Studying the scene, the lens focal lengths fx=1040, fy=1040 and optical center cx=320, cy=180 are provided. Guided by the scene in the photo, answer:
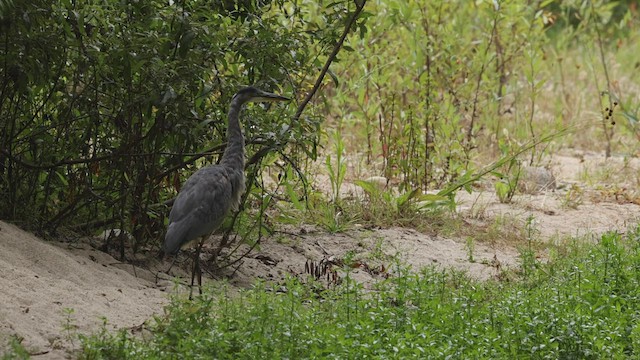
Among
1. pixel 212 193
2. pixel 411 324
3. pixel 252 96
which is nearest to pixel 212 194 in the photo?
pixel 212 193

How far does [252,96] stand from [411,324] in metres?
1.43

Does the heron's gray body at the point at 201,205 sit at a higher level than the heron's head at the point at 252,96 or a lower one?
lower

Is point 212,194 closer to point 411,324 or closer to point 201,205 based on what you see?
point 201,205

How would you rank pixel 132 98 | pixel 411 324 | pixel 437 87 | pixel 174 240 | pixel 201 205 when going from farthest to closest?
pixel 437 87 < pixel 132 98 < pixel 201 205 < pixel 174 240 < pixel 411 324

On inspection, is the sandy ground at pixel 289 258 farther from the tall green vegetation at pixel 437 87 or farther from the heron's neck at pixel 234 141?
the heron's neck at pixel 234 141

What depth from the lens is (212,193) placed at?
16.6 feet

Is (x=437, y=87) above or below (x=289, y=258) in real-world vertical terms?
Result: above

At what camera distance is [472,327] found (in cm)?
466

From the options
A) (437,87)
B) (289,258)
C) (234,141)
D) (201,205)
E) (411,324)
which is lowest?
(411,324)

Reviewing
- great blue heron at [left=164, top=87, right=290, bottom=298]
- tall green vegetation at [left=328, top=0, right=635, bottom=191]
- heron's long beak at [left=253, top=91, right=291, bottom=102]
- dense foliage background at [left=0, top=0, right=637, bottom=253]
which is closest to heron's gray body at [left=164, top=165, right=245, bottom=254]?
great blue heron at [left=164, top=87, right=290, bottom=298]

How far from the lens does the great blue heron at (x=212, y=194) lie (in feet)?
16.4

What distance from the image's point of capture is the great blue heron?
4988mm

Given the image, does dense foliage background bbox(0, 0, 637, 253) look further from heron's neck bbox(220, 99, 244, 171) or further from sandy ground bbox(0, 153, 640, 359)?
sandy ground bbox(0, 153, 640, 359)

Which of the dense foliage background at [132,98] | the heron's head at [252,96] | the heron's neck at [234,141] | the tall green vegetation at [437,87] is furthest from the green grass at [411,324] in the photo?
the tall green vegetation at [437,87]
